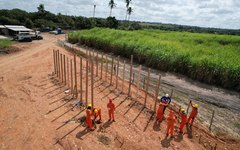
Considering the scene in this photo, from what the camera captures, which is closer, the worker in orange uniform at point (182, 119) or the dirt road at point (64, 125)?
the dirt road at point (64, 125)

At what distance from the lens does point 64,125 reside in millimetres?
8648

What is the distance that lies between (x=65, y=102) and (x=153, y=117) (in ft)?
15.5

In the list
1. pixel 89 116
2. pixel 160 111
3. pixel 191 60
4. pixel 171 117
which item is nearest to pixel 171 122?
pixel 171 117

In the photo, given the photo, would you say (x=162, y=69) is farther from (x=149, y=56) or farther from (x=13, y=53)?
(x=13, y=53)

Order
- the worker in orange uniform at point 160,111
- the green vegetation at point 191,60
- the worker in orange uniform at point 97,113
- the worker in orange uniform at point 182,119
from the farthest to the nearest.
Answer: the green vegetation at point 191,60 < the worker in orange uniform at point 160,111 < the worker in orange uniform at point 97,113 < the worker in orange uniform at point 182,119

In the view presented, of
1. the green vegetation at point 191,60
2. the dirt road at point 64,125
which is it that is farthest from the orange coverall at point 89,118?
the green vegetation at point 191,60

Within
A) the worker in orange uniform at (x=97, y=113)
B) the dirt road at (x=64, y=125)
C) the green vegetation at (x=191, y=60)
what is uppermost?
the green vegetation at (x=191, y=60)

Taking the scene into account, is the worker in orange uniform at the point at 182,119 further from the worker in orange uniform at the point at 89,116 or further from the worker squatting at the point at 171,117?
the worker in orange uniform at the point at 89,116

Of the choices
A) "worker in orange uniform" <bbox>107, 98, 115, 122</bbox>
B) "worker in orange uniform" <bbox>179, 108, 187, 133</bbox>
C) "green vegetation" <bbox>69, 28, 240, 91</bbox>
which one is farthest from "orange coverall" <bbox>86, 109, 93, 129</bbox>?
"green vegetation" <bbox>69, 28, 240, 91</bbox>

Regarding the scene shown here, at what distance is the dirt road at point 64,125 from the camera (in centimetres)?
767

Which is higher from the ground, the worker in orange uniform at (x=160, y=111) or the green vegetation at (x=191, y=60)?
the green vegetation at (x=191, y=60)

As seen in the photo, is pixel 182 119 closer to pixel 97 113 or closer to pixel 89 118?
pixel 97 113

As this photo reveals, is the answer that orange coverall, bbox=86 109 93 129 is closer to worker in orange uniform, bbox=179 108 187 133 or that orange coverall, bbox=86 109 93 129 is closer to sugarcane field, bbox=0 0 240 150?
sugarcane field, bbox=0 0 240 150

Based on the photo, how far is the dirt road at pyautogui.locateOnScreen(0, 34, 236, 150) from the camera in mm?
7672
